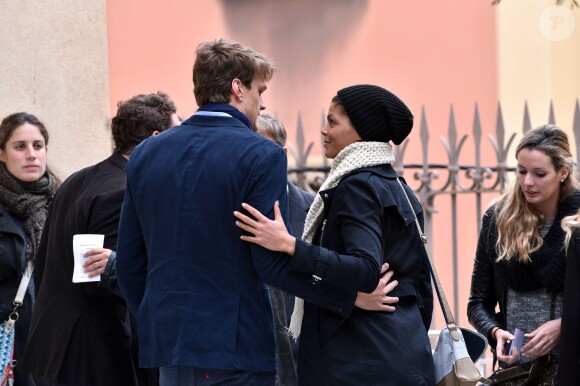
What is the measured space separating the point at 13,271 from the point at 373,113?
7.05ft

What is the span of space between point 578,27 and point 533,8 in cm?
50

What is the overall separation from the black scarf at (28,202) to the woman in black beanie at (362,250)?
1817 mm

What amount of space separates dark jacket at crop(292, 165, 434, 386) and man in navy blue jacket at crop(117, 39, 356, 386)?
87mm

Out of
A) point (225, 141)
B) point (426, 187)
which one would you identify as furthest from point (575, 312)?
point (426, 187)

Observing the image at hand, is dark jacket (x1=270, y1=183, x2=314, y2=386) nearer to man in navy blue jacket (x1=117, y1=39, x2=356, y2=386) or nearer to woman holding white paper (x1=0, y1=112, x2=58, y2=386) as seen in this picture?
man in navy blue jacket (x1=117, y1=39, x2=356, y2=386)

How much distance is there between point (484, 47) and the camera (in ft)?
36.1

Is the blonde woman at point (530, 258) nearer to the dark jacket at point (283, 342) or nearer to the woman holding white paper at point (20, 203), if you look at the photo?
the dark jacket at point (283, 342)

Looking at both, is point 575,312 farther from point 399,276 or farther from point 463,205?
point 463,205

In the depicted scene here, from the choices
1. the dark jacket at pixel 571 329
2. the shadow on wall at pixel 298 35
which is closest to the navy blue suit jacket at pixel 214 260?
the dark jacket at pixel 571 329

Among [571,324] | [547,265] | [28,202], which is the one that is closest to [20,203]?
[28,202]

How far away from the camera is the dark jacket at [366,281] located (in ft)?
11.3

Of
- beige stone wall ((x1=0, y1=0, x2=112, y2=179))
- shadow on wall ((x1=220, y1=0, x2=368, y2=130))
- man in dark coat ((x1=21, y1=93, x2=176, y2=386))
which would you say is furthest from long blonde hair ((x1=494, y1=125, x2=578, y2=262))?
shadow on wall ((x1=220, y1=0, x2=368, y2=130))

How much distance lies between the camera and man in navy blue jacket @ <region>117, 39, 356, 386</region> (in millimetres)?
3430

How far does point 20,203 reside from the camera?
5.27 metres
